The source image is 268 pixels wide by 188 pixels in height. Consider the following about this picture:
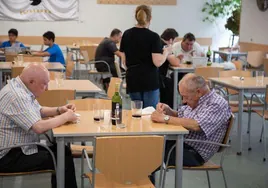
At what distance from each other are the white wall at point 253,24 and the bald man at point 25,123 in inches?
332

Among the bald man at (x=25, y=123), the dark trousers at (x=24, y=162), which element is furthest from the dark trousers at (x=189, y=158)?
the dark trousers at (x=24, y=162)

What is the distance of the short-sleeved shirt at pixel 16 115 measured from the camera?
291 centimetres

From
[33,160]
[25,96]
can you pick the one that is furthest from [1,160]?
[25,96]

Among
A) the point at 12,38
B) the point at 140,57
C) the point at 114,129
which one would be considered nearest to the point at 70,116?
the point at 114,129

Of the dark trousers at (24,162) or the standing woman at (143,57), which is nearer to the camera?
the dark trousers at (24,162)

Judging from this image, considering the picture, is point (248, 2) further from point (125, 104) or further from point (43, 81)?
point (43, 81)

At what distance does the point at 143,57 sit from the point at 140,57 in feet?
0.10

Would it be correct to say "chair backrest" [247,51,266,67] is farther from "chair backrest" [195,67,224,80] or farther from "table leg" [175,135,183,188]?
"table leg" [175,135,183,188]

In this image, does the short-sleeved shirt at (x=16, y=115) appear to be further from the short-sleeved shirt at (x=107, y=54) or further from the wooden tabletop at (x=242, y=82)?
the short-sleeved shirt at (x=107, y=54)

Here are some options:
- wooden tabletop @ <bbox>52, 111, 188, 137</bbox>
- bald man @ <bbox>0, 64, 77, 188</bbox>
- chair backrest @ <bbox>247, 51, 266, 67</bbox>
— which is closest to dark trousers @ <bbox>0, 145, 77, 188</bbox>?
bald man @ <bbox>0, 64, 77, 188</bbox>

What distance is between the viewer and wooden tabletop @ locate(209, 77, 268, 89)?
4.96 meters

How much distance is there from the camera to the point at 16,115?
2906 millimetres

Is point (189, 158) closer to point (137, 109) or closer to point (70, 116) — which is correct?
point (137, 109)

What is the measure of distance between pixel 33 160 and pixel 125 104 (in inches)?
172
